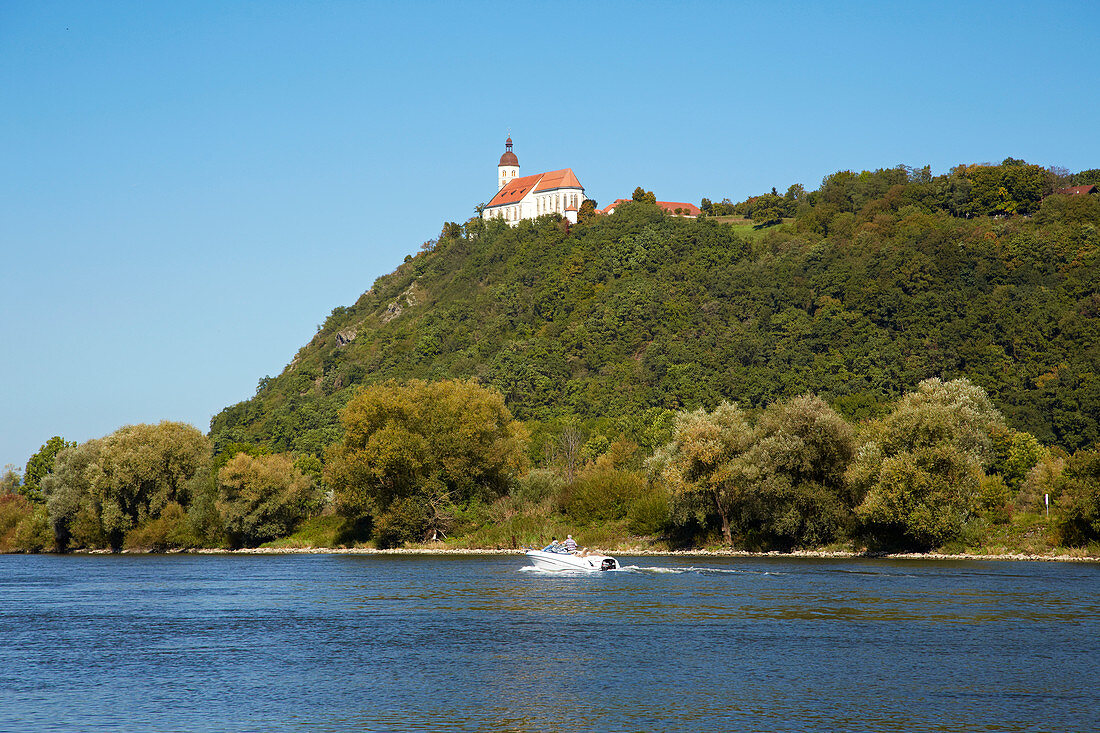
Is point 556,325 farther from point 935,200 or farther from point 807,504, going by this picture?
point 807,504

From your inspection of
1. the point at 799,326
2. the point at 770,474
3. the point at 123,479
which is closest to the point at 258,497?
the point at 123,479

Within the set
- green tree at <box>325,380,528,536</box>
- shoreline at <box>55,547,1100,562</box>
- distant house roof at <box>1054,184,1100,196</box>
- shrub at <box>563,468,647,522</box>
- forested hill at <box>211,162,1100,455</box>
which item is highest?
distant house roof at <box>1054,184,1100,196</box>

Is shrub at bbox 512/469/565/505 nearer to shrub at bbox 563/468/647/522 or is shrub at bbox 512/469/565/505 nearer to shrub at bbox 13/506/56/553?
shrub at bbox 563/468/647/522

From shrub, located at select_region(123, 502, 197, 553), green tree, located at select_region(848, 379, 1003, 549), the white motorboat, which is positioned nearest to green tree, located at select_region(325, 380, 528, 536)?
shrub, located at select_region(123, 502, 197, 553)

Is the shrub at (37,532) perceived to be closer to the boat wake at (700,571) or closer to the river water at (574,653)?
the river water at (574,653)

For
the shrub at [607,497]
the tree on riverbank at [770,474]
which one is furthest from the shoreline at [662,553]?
the shrub at [607,497]

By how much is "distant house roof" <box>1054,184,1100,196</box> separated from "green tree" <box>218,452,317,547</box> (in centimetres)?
13152

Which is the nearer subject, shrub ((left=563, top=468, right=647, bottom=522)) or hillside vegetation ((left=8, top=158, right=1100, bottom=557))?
hillside vegetation ((left=8, top=158, right=1100, bottom=557))

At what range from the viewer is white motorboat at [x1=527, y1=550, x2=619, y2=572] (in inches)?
2309

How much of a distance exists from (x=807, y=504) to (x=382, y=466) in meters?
31.6

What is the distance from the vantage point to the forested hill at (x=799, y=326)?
399 feet

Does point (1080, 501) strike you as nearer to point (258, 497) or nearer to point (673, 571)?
point (673, 571)

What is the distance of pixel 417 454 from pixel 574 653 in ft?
155

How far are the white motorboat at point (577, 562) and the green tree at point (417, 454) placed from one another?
1957cm
